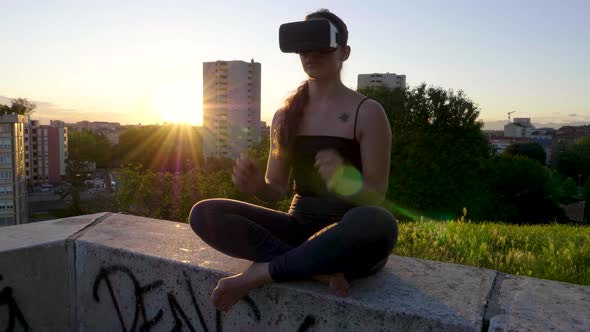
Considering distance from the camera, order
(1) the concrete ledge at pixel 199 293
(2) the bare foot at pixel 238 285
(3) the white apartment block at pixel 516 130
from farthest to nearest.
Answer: (3) the white apartment block at pixel 516 130, (2) the bare foot at pixel 238 285, (1) the concrete ledge at pixel 199 293

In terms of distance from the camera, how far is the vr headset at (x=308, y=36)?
267cm

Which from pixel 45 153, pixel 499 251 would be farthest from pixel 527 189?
pixel 45 153

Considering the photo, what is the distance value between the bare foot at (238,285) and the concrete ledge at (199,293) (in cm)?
10

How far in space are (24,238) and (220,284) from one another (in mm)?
1961

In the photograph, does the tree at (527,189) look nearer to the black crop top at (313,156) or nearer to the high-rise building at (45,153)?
the black crop top at (313,156)

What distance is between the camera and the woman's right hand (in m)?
2.78

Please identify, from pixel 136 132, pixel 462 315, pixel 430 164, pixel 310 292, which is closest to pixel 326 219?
pixel 310 292

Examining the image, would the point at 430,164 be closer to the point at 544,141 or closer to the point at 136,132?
the point at 136,132

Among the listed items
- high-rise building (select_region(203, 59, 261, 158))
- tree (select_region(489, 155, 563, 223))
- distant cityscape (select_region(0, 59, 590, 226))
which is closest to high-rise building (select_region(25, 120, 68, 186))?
distant cityscape (select_region(0, 59, 590, 226))

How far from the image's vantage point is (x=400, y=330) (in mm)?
2176

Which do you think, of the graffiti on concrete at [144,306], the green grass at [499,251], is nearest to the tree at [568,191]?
the green grass at [499,251]

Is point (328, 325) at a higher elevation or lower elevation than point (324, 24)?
lower

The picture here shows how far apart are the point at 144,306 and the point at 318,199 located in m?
1.43

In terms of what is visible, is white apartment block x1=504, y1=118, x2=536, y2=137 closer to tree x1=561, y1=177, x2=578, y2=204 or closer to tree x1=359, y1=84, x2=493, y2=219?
tree x1=561, y1=177, x2=578, y2=204
